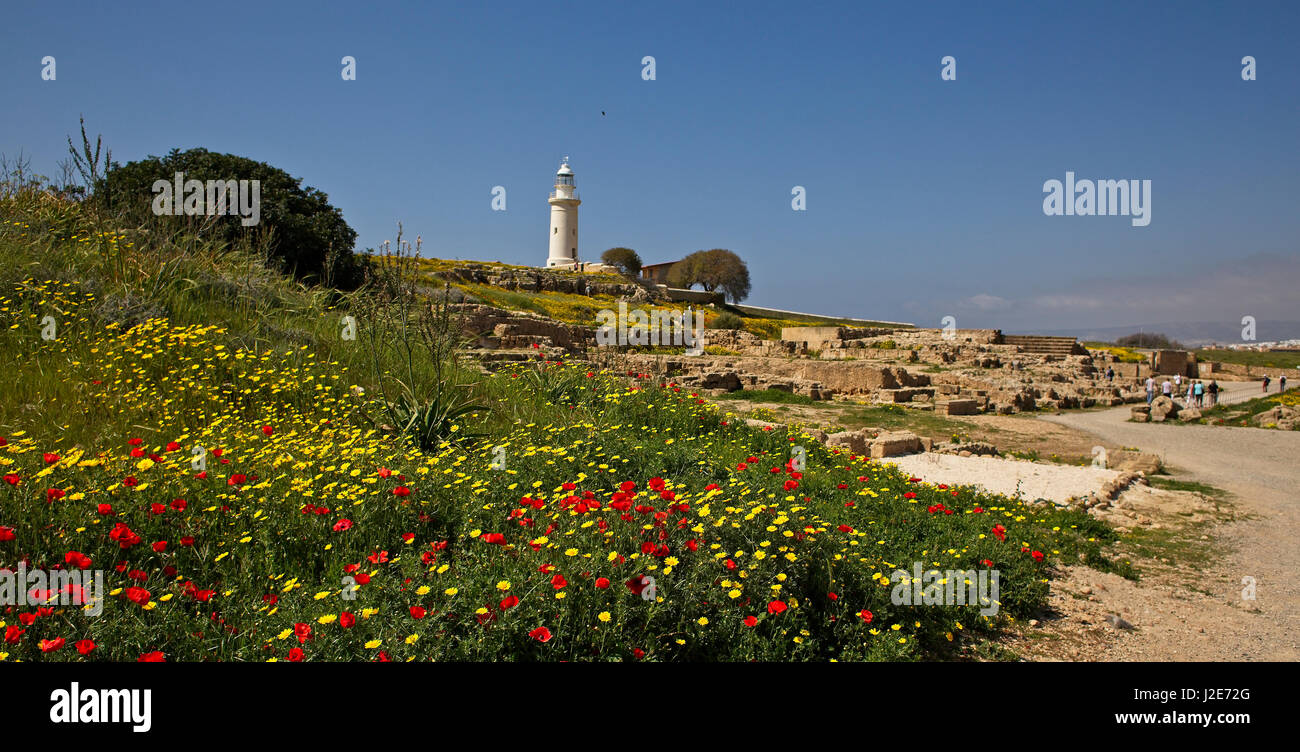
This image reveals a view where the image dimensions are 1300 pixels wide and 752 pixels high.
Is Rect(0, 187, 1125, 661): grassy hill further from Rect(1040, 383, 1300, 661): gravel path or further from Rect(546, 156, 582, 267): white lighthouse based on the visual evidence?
Rect(546, 156, 582, 267): white lighthouse

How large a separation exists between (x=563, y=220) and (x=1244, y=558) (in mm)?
62951

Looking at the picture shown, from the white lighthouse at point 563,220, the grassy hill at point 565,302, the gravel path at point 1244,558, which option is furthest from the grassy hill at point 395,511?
the white lighthouse at point 563,220

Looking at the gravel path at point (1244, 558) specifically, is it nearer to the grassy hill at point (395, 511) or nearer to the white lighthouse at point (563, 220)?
the grassy hill at point (395, 511)

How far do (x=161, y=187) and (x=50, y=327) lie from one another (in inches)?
510

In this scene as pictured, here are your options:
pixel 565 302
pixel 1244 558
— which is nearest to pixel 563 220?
pixel 565 302

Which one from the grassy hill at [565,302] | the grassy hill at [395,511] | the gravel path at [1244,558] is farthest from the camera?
the grassy hill at [565,302]

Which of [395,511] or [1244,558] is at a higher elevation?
[395,511]

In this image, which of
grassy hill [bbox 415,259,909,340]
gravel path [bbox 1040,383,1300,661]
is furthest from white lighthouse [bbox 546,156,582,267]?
gravel path [bbox 1040,383,1300,661]

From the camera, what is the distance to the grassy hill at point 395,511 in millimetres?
2947

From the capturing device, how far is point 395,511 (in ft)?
13.8

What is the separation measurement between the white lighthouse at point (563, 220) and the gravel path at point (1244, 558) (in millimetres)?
55163

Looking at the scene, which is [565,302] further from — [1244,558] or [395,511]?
[395,511]

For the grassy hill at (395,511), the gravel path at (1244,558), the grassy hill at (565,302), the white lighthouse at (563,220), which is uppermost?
the white lighthouse at (563,220)

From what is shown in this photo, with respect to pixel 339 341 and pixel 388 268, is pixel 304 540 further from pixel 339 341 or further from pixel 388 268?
pixel 339 341
